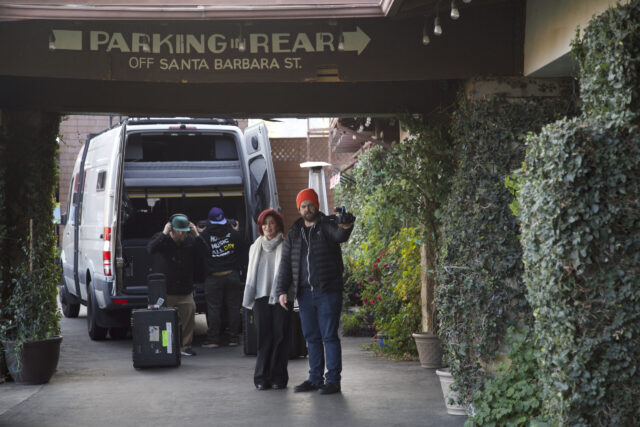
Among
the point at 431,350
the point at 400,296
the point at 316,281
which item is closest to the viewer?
the point at 316,281

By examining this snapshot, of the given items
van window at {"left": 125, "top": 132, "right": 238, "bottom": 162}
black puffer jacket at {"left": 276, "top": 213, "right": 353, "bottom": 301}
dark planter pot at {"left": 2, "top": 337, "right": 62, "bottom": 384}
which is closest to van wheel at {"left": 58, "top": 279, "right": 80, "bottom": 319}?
van window at {"left": 125, "top": 132, "right": 238, "bottom": 162}

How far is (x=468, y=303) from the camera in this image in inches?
257

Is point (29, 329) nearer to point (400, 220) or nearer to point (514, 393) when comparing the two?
point (400, 220)

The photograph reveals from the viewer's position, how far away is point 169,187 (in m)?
12.0

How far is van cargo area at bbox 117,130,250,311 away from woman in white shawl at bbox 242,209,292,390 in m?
2.60

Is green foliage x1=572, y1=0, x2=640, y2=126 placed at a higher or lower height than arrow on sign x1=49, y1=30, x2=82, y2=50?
lower

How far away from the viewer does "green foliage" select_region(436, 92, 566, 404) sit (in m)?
6.41

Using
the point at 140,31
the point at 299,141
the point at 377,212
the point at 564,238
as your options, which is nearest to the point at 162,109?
the point at 140,31

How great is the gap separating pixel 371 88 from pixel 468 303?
2.80m

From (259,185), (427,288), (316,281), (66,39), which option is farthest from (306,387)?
(259,185)

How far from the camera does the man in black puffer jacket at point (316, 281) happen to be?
7.73m

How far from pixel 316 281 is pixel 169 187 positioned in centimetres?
484

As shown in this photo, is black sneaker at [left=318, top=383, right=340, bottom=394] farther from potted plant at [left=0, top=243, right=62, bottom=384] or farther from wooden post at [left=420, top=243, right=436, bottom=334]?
potted plant at [left=0, top=243, right=62, bottom=384]

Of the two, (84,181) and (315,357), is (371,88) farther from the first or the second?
(84,181)
